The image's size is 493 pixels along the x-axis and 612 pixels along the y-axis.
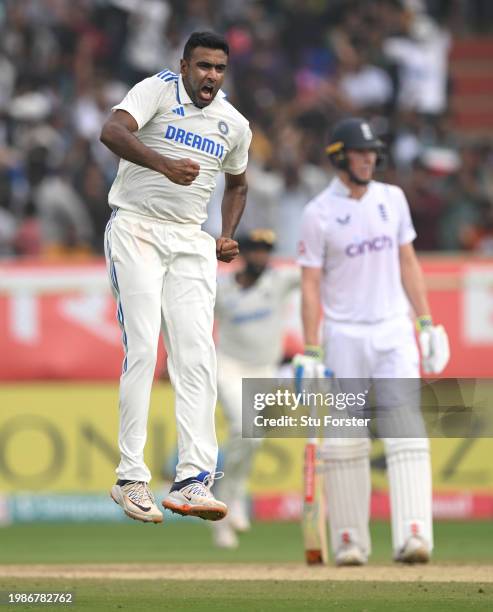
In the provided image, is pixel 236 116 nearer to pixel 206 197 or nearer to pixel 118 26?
pixel 206 197

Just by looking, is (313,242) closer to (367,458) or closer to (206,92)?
(367,458)

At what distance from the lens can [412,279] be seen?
1044cm

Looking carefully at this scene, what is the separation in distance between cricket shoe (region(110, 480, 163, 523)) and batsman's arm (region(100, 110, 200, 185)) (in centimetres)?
163

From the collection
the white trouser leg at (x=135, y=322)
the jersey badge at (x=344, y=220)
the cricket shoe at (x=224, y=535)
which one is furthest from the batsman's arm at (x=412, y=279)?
the cricket shoe at (x=224, y=535)

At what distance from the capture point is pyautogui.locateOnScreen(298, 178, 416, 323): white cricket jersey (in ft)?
34.0

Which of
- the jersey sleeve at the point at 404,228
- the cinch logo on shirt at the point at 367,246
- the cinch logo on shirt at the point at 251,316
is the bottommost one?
the cinch logo on shirt at the point at 251,316

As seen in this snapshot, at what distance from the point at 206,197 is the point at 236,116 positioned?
0.47m

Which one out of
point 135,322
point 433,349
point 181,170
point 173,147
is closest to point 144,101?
point 173,147

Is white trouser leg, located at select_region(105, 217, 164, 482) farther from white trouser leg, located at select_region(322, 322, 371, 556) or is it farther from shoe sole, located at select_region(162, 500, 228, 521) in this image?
white trouser leg, located at select_region(322, 322, 371, 556)

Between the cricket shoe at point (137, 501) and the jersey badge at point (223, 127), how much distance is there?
6.32 feet

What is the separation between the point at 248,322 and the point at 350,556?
152 inches

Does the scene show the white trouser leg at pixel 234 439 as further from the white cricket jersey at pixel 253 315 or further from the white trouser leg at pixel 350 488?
the white trouser leg at pixel 350 488

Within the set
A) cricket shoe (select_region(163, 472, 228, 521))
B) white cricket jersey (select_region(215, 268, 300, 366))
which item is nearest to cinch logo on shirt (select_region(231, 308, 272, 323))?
white cricket jersey (select_region(215, 268, 300, 366))

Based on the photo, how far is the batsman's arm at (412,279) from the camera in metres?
10.4
